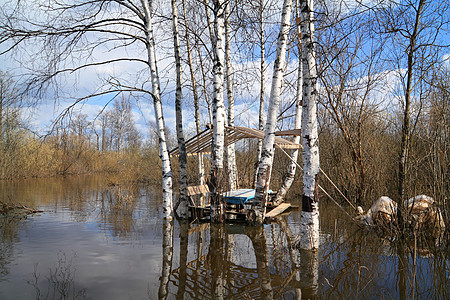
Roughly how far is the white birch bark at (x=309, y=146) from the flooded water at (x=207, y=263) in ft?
1.43

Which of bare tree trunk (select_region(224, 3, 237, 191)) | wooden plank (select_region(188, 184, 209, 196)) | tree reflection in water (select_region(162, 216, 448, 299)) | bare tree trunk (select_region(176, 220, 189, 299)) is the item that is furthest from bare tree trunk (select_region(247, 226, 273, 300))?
bare tree trunk (select_region(224, 3, 237, 191))

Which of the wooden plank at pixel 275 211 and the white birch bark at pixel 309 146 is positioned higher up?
the white birch bark at pixel 309 146

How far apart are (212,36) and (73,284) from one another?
8610mm

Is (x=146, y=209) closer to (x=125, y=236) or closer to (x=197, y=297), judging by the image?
(x=125, y=236)

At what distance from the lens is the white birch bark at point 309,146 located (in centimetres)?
609

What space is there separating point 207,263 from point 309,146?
9.74 ft

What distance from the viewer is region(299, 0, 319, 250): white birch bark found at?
240 inches

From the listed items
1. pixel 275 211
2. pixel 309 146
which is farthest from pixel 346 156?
pixel 309 146

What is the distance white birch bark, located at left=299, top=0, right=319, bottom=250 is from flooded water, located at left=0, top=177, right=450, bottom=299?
1.43 ft

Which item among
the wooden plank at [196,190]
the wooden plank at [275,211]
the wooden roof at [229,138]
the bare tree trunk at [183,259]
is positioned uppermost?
the wooden roof at [229,138]

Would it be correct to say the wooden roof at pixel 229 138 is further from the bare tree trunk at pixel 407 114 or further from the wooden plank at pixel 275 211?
the bare tree trunk at pixel 407 114

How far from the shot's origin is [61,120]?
7.74 metres

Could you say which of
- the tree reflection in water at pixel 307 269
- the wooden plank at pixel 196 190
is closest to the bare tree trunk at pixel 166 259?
the tree reflection in water at pixel 307 269

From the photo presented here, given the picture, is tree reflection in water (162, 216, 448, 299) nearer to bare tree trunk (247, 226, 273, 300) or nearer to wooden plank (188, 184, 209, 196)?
bare tree trunk (247, 226, 273, 300)
